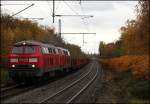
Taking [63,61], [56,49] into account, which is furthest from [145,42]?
[63,61]

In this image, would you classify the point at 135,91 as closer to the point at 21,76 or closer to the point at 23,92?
the point at 23,92

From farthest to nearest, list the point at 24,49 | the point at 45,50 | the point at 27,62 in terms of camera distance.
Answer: the point at 45,50
the point at 24,49
the point at 27,62

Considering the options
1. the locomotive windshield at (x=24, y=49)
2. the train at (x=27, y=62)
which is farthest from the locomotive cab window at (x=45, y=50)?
the locomotive windshield at (x=24, y=49)

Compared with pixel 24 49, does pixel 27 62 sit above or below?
below

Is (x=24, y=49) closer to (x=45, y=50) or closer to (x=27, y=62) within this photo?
(x=27, y=62)

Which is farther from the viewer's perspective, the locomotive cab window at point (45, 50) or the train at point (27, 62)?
the locomotive cab window at point (45, 50)

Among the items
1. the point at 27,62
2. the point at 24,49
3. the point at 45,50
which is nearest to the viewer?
the point at 27,62

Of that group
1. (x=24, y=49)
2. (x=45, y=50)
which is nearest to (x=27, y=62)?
(x=24, y=49)

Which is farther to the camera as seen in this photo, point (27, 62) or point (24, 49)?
point (24, 49)

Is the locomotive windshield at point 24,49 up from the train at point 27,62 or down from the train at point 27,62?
up

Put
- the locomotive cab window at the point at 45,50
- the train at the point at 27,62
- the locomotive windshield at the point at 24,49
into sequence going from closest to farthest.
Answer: the train at the point at 27,62 < the locomotive windshield at the point at 24,49 < the locomotive cab window at the point at 45,50

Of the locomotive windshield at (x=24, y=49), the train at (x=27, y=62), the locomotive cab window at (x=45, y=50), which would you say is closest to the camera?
the train at (x=27, y=62)

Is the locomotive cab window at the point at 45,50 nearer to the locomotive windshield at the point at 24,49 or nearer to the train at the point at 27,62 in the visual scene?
the train at the point at 27,62

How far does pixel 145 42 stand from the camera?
952 inches
